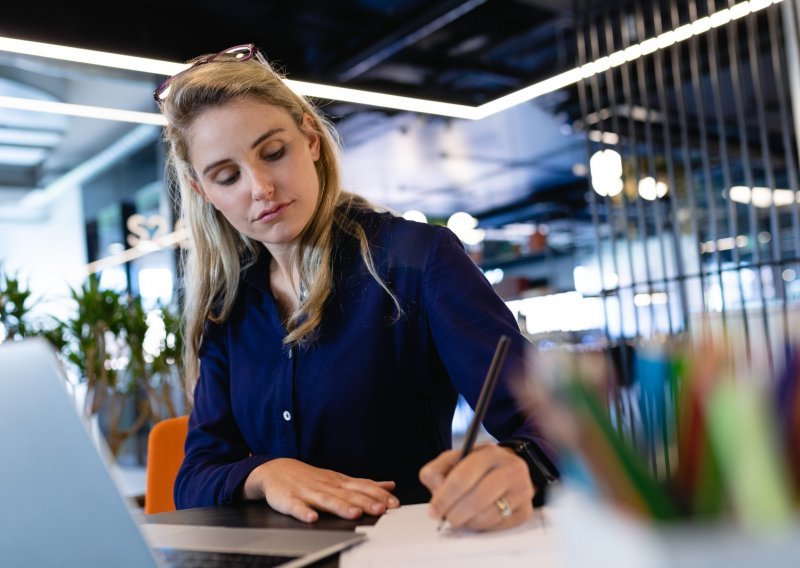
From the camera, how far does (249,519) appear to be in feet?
3.36

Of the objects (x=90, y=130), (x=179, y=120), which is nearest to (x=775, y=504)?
(x=179, y=120)

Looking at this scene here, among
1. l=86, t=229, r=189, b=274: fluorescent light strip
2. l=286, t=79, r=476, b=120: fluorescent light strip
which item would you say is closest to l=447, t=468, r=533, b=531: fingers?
l=286, t=79, r=476, b=120: fluorescent light strip

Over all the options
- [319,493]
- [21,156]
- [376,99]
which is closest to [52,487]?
[319,493]

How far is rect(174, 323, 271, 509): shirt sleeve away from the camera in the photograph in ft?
3.96

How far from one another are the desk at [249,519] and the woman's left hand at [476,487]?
19 centimetres

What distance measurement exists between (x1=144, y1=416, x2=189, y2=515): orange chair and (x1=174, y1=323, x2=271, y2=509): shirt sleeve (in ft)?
0.83

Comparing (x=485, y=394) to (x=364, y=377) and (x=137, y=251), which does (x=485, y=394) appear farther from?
(x=137, y=251)

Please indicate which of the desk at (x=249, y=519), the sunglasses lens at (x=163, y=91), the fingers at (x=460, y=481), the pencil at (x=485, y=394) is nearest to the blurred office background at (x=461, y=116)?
the pencil at (x=485, y=394)

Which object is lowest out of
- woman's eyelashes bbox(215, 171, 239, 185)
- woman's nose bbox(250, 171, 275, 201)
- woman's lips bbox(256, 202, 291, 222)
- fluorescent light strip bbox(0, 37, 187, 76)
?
woman's lips bbox(256, 202, 291, 222)

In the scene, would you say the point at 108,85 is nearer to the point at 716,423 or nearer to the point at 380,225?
the point at 380,225

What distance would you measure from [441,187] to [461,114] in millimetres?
7101

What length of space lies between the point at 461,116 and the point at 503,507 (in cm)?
416

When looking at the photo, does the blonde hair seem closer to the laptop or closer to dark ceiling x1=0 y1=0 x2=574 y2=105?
the laptop

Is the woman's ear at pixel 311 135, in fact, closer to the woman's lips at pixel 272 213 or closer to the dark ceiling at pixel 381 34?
the woman's lips at pixel 272 213
